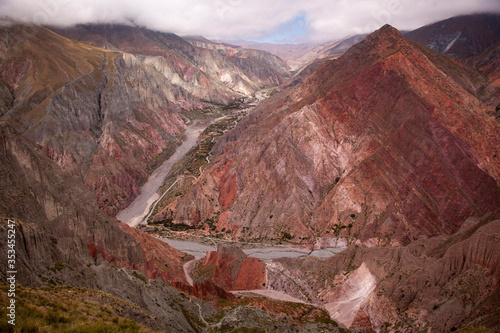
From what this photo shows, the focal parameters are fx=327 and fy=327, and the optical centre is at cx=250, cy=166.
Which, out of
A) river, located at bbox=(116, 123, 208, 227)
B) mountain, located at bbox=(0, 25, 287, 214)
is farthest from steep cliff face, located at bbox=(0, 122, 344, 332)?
mountain, located at bbox=(0, 25, 287, 214)

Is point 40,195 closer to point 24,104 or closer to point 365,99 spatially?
point 365,99

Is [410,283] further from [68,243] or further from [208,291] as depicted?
[68,243]

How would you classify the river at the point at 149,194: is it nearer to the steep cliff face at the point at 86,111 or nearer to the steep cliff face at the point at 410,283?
the steep cliff face at the point at 86,111

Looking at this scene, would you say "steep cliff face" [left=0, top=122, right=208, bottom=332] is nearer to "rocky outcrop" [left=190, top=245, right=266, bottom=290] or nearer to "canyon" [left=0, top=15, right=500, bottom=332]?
"canyon" [left=0, top=15, right=500, bottom=332]

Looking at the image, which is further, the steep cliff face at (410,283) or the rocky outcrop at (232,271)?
the rocky outcrop at (232,271)

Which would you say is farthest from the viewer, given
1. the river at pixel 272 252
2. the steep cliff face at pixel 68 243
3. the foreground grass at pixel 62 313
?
the river at pixel 272 252

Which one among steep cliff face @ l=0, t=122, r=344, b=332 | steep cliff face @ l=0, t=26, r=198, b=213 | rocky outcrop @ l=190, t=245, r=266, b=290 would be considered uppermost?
steep cliff face @ l=0, t=26, r=198, b=213

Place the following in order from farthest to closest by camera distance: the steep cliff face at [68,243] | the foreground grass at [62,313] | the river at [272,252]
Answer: the river at [272,252]
the steep cliff face at [68,243]
the foreground grass at [62,313]

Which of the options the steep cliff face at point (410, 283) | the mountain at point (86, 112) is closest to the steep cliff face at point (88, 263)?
the steep cliff face at point (410, 283)
